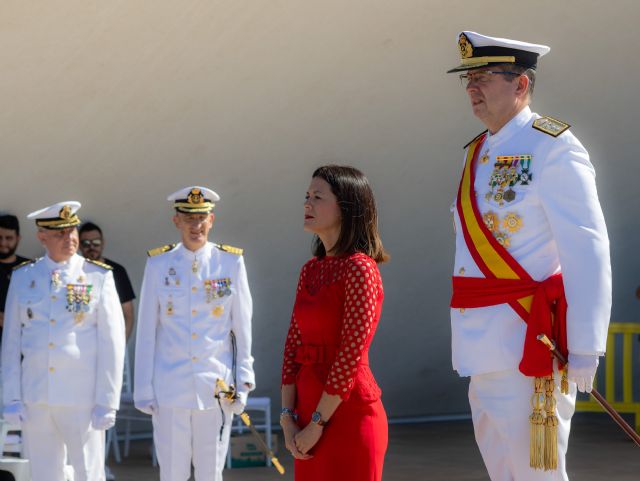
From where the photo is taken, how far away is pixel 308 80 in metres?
7.29

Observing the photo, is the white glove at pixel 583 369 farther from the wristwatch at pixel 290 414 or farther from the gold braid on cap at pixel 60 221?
the gold braid on cap at pixel 60 221

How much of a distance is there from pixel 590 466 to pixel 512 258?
476cm

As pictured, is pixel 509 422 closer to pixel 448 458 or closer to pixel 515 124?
pixel 515 124

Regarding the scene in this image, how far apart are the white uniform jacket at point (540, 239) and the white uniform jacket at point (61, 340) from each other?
2.75 meters

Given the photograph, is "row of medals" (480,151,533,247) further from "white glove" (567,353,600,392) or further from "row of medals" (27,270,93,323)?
"row of medals" (27,270,93,323)

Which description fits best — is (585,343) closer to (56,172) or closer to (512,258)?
(512,258)

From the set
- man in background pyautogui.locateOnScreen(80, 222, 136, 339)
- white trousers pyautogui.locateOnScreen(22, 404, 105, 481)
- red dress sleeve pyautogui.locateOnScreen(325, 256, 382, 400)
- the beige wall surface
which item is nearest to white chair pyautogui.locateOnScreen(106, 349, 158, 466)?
man in background pyautogui.locateOnScreen(80, 222, 136, 339)

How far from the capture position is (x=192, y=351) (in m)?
5.34

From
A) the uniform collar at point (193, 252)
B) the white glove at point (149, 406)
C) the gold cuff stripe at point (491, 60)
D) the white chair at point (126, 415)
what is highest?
the gold cuff stripe at point (491, 60)

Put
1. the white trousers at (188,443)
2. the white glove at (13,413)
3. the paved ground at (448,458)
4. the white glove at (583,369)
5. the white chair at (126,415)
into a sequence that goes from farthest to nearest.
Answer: the white chair at (126,415)
the paved ground at (448,458)
the white glove at (13,413)
the white trousers at (188,443)
the white glove at (583,369)

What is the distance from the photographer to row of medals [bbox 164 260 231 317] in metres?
5.39

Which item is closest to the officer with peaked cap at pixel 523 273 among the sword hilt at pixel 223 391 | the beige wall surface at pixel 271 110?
the sword hilt at pixel 223 391

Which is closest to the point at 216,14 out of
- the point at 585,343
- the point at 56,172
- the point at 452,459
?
the point at 56,172

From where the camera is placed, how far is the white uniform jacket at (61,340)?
5.44 metres
